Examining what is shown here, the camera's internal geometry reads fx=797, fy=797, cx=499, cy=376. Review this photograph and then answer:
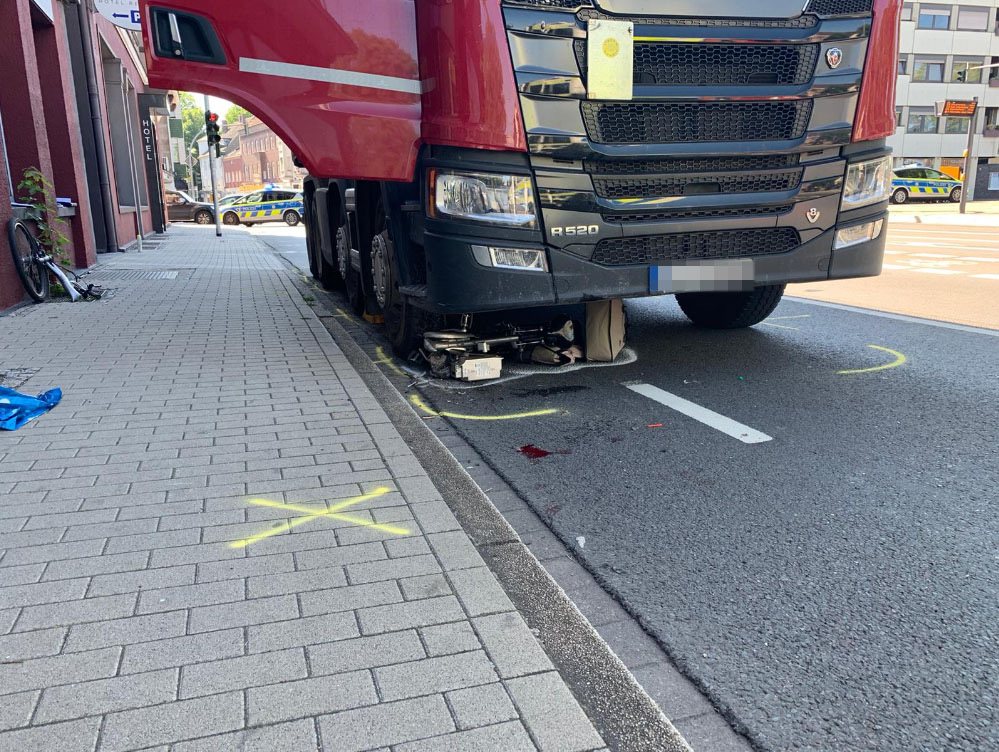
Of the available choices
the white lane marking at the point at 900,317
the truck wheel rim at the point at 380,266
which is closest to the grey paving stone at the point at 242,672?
the truck wheel rim at the point at 380,266

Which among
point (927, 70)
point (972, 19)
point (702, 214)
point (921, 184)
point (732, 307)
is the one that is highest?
point (972, 19)

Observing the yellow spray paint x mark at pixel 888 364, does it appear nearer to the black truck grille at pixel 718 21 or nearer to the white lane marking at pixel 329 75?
the black truck grille at pixel 718 21

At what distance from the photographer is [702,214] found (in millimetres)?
4730

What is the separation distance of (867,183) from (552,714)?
4260mm

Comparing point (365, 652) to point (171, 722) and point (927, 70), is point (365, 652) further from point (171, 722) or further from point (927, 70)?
point (927, 70)

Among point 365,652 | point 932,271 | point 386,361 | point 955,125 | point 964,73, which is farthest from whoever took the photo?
point 955,125

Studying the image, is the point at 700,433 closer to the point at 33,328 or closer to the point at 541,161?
the point at 541,161

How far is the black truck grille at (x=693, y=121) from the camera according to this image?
447 cm

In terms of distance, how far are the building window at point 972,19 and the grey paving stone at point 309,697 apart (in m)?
64.6

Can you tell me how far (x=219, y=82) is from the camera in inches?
182

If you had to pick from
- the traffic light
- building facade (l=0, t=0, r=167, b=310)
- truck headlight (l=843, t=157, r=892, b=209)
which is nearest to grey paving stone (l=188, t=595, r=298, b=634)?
truck headlight (l=843, t=157, r=892, b=209)

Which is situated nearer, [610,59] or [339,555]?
[339,555]

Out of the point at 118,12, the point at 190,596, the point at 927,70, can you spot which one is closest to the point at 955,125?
the point at 927,70

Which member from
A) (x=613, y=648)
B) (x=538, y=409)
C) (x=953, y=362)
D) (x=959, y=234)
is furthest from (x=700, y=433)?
(x=959, y=234)
